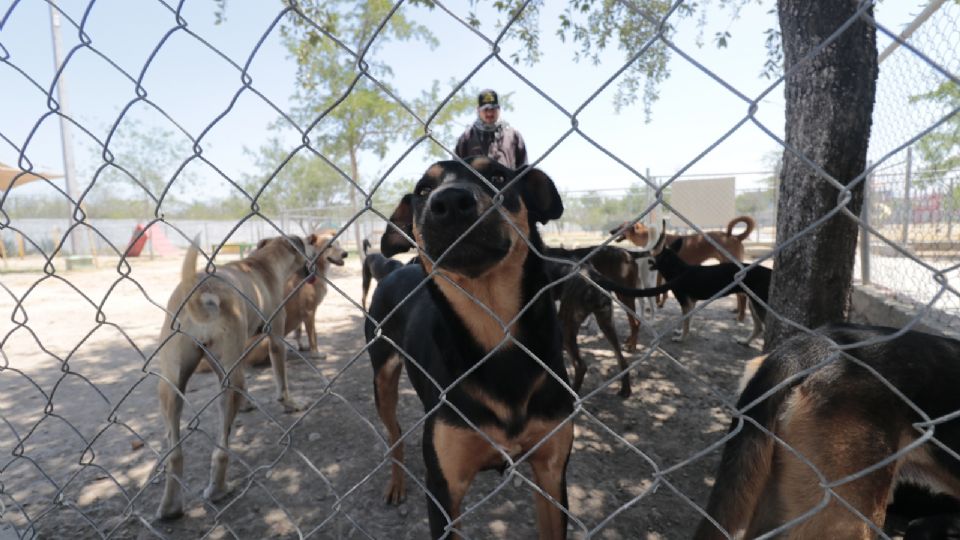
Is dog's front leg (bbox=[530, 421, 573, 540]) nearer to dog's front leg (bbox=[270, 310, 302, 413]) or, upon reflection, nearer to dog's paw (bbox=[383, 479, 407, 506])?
dog's paw (bbox=[383, 479, 407, 506])

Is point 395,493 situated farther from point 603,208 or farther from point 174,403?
point 603,208

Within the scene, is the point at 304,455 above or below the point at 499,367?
below

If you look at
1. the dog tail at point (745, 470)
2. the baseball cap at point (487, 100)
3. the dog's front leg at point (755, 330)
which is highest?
the baseball cap at point (487, 100)

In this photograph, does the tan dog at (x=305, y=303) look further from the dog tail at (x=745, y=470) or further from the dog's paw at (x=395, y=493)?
the dog tail at (x=745, y=470)

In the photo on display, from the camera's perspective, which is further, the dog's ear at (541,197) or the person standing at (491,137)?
the person standing at (491,137)

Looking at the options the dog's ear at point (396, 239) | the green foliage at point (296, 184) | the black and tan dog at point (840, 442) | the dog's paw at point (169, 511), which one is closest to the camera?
the black and tan dog at point (840, 442)

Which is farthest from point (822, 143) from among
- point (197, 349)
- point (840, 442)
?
point (197, 349)

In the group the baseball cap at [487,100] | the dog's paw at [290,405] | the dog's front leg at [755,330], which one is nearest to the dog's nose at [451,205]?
the dog's paw at [290,405]

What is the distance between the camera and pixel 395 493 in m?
3.23

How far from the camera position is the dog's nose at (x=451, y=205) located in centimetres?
157

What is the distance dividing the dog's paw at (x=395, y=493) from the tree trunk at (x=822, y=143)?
2.67 m

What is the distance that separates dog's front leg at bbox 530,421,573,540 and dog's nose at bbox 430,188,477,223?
3.84ft

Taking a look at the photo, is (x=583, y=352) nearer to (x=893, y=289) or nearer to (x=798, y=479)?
(x=893, y=289)

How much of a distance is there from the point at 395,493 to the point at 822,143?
355cm
